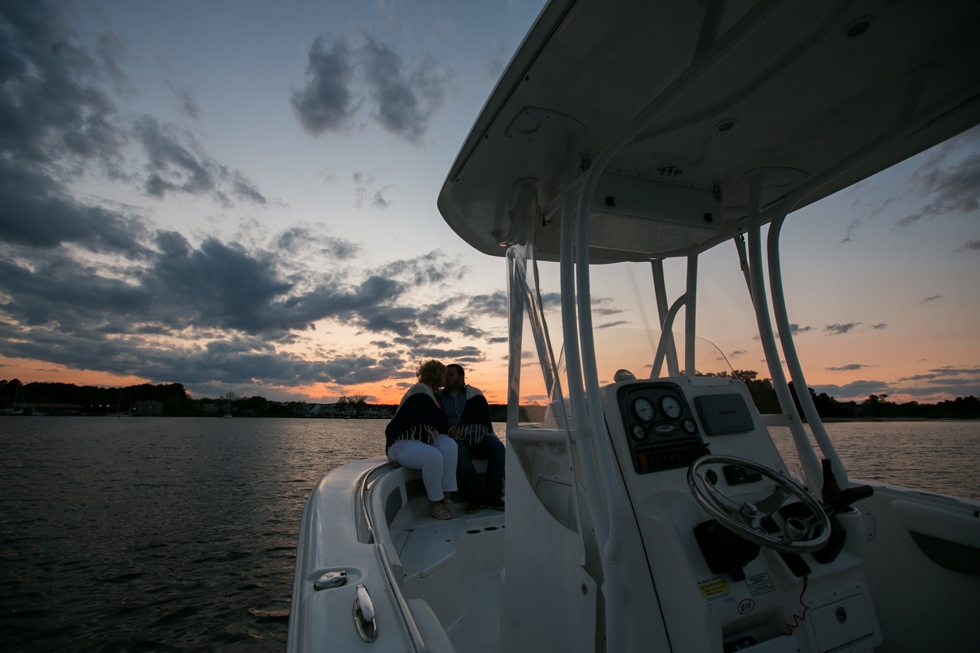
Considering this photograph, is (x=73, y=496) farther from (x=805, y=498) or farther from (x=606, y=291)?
(x=805, y=498)

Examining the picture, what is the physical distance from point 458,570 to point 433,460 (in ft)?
2.20

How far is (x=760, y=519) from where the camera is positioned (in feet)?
3.86

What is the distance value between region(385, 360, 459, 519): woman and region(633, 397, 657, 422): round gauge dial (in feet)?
5.47

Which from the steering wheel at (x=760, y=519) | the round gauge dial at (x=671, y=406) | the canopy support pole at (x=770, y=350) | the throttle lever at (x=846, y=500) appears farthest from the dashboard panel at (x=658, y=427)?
the canopy support pole at (x=770, y=350)

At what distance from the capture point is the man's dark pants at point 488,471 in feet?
10.5

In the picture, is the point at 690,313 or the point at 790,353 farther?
the point at 690,313

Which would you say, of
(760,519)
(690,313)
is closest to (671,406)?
(760,519)

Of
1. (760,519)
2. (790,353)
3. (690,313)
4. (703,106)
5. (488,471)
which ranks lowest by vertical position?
(488,471)

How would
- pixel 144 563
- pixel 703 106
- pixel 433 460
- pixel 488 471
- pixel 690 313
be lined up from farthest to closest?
1. pixel 144 563
2. pixel 488 471
3. pixel 433 460
4. pixel 690 313
5. pixel 703 106

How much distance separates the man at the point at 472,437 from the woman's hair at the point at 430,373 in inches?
3.0

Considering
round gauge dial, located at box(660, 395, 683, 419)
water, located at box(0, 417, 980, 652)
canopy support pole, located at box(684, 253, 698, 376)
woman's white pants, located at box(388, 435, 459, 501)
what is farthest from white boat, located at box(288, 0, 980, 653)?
woman's white pants, located at box(388, 435, 459, 501)

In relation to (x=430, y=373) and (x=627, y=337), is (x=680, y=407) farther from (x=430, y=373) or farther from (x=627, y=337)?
(x=430, y=373)

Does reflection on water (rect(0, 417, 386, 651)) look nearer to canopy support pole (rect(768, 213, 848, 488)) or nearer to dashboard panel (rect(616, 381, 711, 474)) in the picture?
dashboard panel (rect(616, 381, 711, 474))

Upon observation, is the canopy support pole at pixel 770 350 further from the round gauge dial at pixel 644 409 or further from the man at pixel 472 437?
the man at pixel 472 437
